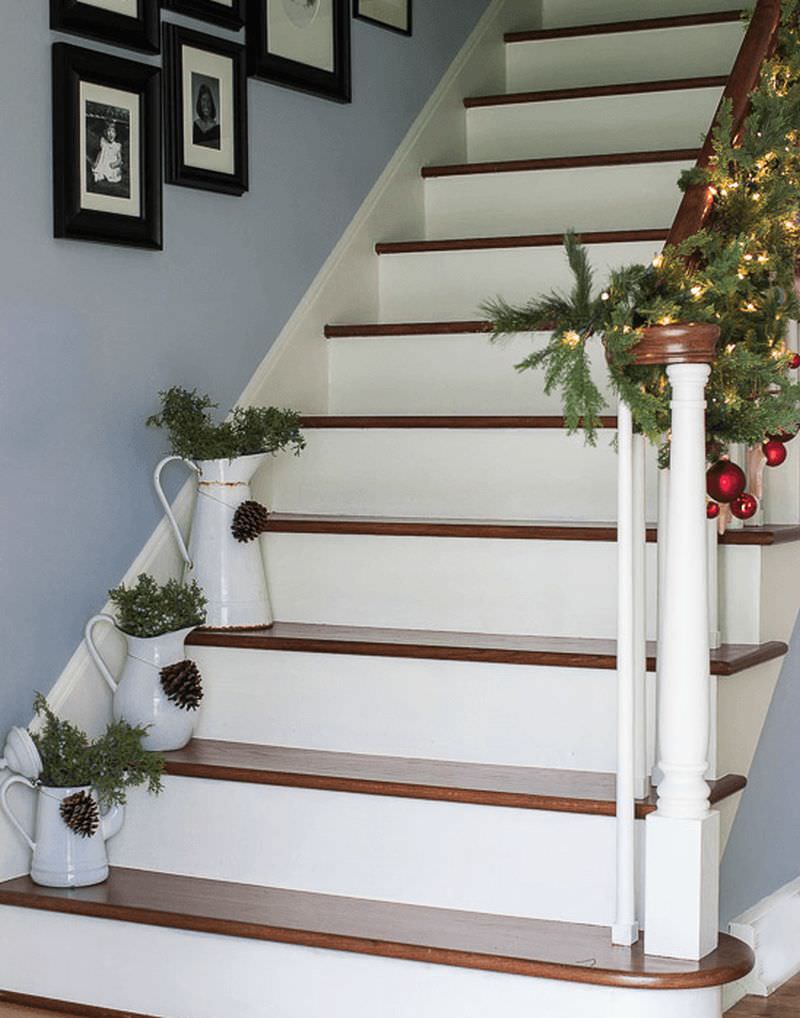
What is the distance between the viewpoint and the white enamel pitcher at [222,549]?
3.27 m

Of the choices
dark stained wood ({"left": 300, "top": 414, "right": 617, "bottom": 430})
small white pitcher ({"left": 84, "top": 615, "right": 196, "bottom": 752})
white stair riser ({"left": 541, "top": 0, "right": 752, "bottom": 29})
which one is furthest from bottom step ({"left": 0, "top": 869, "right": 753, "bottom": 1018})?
white stair riser ({"left": 541, "top": 0, "right": 752, "bottom": 29})

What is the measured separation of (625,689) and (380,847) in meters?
0.57

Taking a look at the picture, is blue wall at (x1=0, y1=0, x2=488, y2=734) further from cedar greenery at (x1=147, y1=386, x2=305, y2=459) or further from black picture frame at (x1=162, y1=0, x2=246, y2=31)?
black picture frame at (x1=162, y1=0, x2=246, y2=31)

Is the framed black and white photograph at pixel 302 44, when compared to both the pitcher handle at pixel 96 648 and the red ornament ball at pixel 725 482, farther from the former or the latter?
the red ornament ball at pixel 725 482

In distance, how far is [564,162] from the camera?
13.7 feet

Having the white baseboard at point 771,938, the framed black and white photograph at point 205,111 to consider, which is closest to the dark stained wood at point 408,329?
the framed black and white photograph at point 205,111

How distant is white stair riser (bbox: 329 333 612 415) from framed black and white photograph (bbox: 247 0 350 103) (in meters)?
0.60

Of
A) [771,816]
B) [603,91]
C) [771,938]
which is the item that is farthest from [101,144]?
[771,938]

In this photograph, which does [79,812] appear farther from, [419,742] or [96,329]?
[96,329]

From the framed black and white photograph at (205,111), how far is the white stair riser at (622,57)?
1296 mm

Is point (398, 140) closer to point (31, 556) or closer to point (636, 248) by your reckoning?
point (636, 248)

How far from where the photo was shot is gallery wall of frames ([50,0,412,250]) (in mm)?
3082

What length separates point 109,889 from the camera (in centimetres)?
292

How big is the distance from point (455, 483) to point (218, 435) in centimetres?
56
